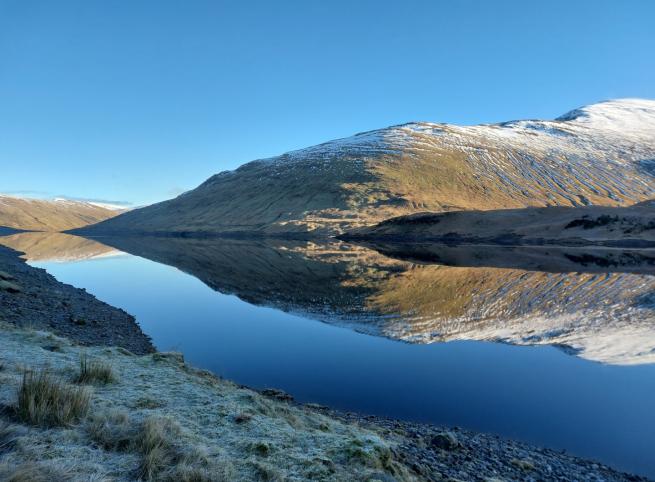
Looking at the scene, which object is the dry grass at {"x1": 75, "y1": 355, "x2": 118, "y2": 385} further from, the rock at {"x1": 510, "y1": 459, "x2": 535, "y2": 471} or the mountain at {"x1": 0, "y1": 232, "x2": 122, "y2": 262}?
the mountain at {"x1": 0, "y1": 232, "x2": 122, "y2": 262}

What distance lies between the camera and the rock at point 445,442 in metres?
11.1

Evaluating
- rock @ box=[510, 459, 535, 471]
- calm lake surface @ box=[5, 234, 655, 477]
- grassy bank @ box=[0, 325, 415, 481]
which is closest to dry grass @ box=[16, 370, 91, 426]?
grassy bank @ box=[0, 325, 415, 481]

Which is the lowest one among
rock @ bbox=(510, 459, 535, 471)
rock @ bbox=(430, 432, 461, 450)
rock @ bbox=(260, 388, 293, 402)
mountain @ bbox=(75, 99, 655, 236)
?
rock @ bbox=(260, 388, 293, 402)

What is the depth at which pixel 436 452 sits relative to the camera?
10461 mm

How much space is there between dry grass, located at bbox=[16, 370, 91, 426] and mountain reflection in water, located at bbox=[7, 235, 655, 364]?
19569mm

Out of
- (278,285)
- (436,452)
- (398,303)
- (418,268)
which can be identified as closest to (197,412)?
(436,452)

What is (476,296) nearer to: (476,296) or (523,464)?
(476,296)

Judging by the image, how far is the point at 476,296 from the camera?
120 ft

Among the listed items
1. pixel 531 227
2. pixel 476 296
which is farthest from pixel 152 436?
pixel 531 227

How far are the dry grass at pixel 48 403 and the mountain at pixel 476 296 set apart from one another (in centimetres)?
1964

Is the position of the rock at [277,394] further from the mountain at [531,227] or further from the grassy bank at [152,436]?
the mountain at [531,227]

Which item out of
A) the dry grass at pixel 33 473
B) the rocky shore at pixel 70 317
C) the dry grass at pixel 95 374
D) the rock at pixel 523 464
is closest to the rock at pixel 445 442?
the rock at pixel 523 464

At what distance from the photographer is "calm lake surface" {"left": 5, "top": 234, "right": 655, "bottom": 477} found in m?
14.8

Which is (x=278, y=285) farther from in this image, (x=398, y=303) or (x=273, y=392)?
(x=273, y=392)
